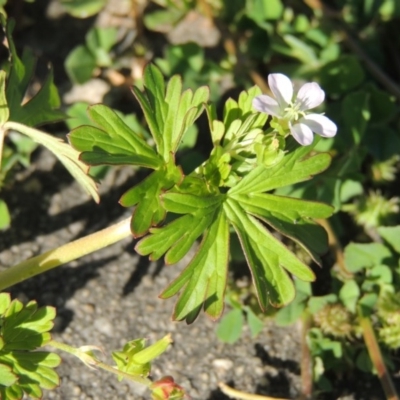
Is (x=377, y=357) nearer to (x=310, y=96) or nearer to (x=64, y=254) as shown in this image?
(x=310, y=96)

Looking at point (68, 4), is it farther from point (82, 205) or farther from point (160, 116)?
point (160, 116)

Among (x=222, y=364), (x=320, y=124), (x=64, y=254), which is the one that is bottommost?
(x=222, y=364)

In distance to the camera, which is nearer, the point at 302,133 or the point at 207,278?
the point at 302,133

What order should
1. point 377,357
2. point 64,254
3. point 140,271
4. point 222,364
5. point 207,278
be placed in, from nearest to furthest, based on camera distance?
point 207,278 < point 64,254 < point 377,357 < point 222,364 < point 140,271

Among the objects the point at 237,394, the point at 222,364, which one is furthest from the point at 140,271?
the point at 237,394

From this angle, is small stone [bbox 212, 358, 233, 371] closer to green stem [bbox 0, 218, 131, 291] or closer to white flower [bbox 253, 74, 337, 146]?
green stem [bbox 0, 218, 131, 291]

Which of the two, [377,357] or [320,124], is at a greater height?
[320,124]

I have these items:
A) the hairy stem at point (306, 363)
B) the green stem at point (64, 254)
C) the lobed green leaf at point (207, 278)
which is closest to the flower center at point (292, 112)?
the lobed green leaf at point (207, 278)

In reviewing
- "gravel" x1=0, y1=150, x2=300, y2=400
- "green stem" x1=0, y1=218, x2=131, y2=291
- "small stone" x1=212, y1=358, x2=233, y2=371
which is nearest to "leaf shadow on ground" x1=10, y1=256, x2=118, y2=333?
"gravel" x1=0, y1=150, x2=300, y2=400
